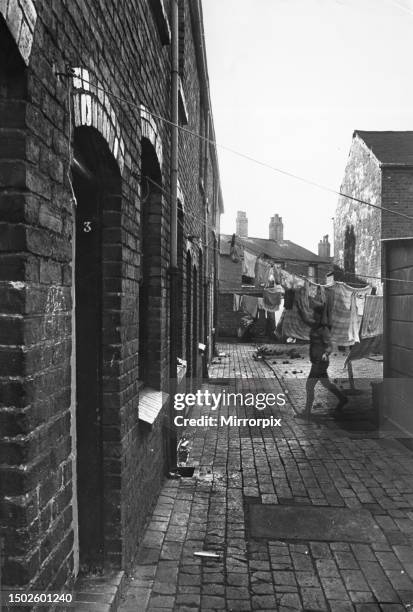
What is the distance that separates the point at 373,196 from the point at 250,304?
7755 mm

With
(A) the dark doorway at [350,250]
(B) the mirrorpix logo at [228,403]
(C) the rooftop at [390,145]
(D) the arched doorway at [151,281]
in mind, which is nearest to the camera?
(D) the arched doorway at [151,281]

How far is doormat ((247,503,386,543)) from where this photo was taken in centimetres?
423

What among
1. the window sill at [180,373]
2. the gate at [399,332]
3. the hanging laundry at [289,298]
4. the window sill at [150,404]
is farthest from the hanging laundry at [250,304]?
the window sill at [150,404]

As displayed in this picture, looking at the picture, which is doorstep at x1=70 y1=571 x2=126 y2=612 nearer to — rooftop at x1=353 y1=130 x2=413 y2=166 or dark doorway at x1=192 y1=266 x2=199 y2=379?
dark doorway at x1=192 y1=266 x2=199 y2=379

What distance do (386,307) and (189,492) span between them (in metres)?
4.53

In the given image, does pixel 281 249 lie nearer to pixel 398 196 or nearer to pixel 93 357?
pixel 398 196

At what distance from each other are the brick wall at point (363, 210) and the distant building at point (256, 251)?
12.3 ft

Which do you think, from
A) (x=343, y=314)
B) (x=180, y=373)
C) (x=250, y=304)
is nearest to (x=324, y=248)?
(x=250, y=304)

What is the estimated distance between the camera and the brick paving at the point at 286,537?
332 centimetres

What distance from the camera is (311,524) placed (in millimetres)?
4473

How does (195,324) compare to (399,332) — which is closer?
(399,332)

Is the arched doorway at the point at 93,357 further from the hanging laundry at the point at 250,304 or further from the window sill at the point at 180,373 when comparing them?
the hanging laundry at the point at 250,304

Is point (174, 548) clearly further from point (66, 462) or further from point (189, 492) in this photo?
point (66, 462)

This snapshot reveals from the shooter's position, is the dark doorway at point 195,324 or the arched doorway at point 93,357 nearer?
the arched doorway at point 93,357
